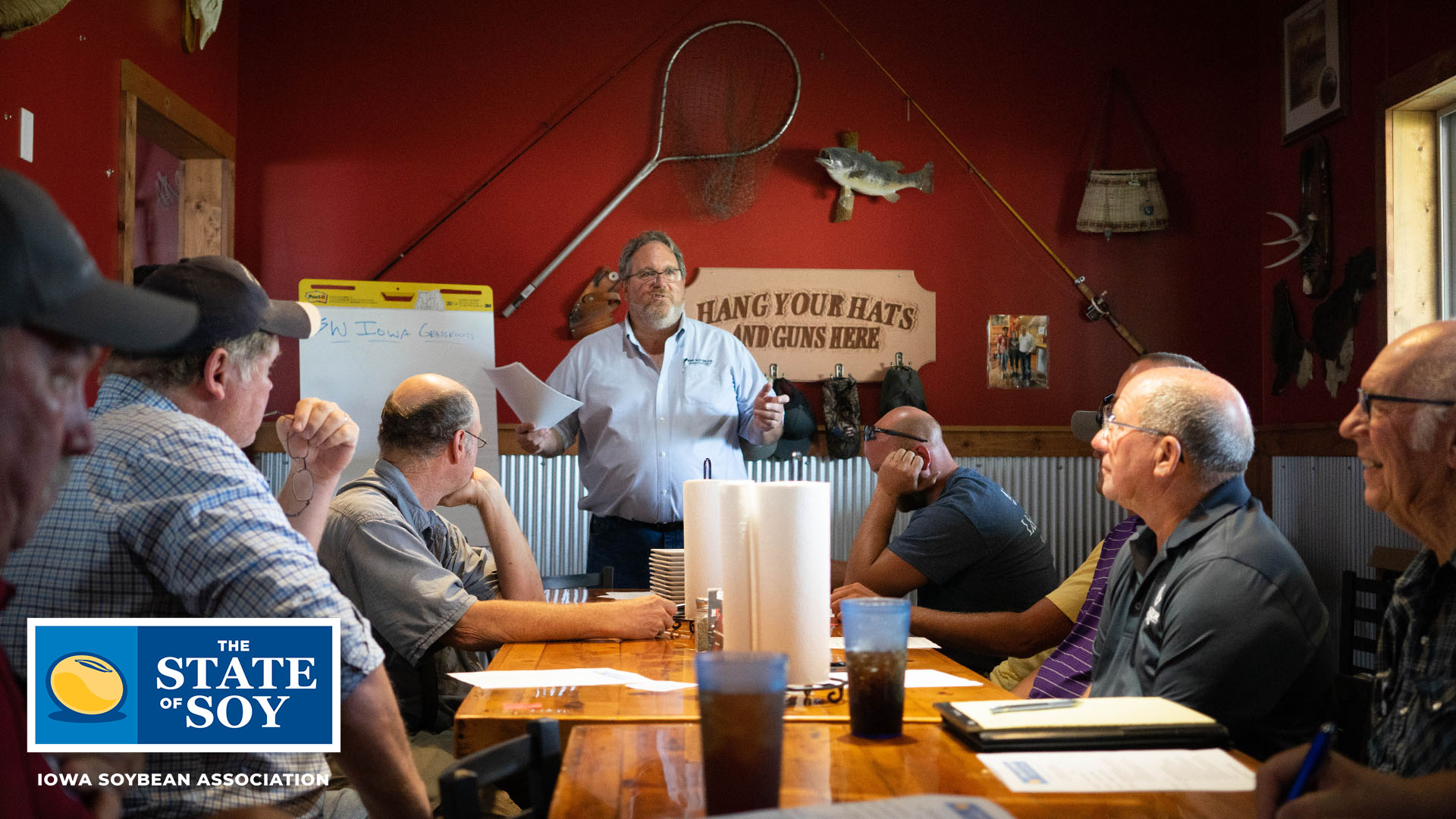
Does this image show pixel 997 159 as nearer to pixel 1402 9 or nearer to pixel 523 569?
pixel 1402 9

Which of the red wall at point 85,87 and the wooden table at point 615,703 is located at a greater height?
the red wall at point 85,87

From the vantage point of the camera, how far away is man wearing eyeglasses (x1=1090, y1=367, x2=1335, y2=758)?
1.53 m

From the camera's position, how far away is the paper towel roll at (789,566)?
1509 mm

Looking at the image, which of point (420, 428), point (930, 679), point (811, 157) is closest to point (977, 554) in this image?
point (930, 679)

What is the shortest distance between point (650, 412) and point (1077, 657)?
2297mm

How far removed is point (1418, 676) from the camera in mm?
1390

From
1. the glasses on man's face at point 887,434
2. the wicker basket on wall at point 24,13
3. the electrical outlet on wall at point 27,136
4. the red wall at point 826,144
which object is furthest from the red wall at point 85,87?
the glasses on man's face at point 887,434

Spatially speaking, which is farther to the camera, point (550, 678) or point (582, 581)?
point (582, 581)

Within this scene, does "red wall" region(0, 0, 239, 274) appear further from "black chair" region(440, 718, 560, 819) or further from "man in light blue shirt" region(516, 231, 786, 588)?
"black chair" region(440, 718, 560, 819)

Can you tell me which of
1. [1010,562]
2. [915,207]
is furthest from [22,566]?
[915,207]

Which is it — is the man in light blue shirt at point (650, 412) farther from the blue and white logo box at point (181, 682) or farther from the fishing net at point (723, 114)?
the blue and white logo box at point (181, 682)

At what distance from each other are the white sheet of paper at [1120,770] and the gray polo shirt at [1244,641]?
1.05 feet

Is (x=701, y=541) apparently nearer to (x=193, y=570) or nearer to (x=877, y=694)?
(x=877, y=694)

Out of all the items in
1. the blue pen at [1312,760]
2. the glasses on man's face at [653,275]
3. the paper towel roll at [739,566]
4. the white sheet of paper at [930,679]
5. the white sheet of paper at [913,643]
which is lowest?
the white sheet of paper at [913,643]
